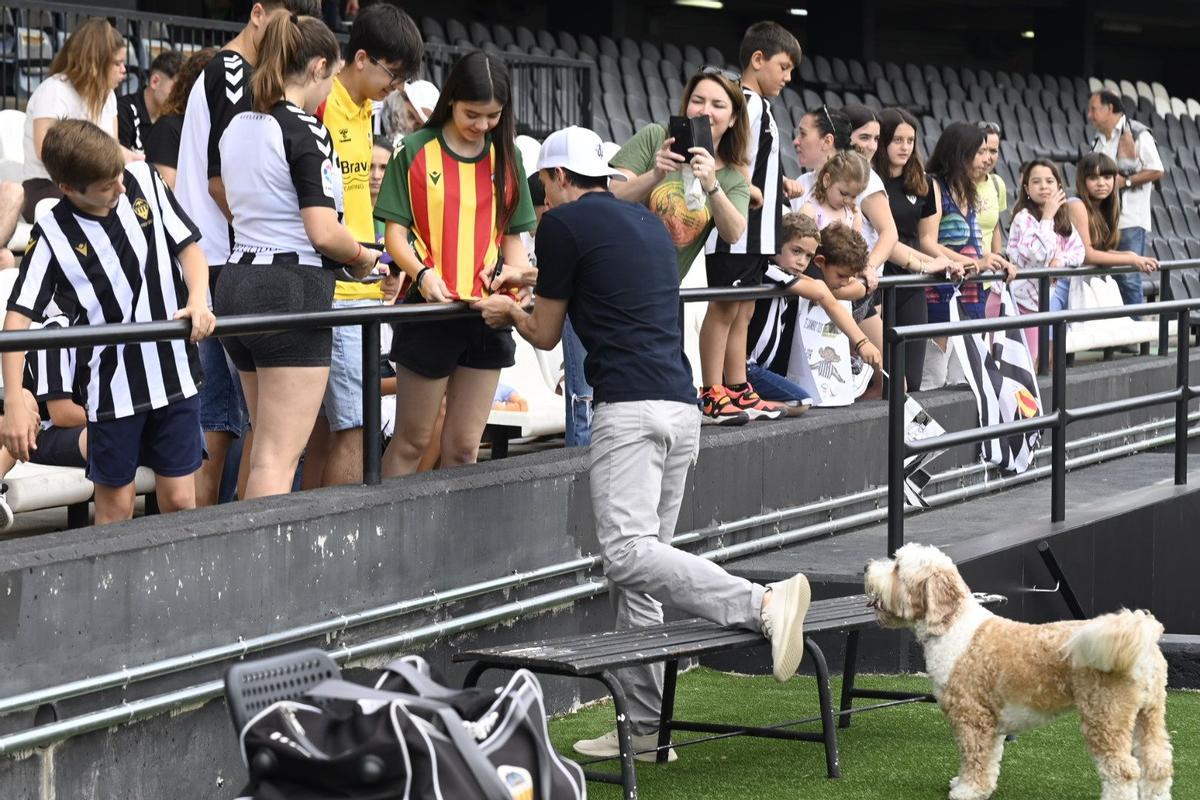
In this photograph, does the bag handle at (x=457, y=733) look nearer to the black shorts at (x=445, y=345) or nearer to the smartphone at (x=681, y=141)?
the black shorts at (x=445, y=345)

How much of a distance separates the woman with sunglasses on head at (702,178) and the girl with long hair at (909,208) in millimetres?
1742

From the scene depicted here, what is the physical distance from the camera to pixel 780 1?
2578cm

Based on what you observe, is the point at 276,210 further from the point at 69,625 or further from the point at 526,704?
the point at 526,704

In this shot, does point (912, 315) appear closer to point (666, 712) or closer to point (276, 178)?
point (666, 712)

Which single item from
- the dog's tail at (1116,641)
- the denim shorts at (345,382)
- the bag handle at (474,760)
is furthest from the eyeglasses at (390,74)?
the bag handle at (474,760)

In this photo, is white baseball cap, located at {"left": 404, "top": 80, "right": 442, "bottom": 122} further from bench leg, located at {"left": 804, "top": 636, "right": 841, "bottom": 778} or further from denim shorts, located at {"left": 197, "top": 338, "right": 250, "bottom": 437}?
bench leg, located at {"left": 804, "top": 636, "right": 841, "bottom": 778}

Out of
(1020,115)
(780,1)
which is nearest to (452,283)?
(1020,115)

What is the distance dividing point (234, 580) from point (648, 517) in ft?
3.61

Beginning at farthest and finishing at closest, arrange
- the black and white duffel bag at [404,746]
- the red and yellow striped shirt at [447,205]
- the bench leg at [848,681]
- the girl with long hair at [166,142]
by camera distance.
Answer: the girl with long hair at [166,142]
the bench leg at [848,681]
the red and yellow striped shirt at [447,205]
the black and white duffel bag at [404,746]

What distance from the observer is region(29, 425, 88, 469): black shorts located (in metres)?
5.29

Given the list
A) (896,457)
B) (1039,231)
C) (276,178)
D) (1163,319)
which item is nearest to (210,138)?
(276,178)

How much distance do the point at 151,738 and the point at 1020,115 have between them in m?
20.2

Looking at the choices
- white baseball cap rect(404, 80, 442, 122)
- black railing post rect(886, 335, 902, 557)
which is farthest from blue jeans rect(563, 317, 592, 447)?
white baseball cap rect(404, 80, 442, 122)

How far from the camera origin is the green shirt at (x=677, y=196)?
19.4 feet
